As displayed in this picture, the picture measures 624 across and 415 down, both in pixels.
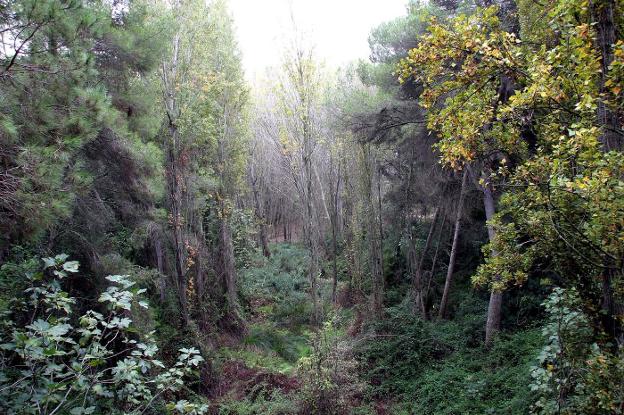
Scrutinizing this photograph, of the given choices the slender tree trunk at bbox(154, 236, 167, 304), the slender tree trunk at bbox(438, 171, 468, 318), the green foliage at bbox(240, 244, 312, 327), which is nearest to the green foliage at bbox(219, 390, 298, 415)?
the slender tree trunk at bbox(154, 236, 167, 304)

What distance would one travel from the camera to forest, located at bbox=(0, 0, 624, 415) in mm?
2643

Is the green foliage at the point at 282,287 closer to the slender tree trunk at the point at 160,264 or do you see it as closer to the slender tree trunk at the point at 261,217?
the slender tree trunk at the point at 261,217

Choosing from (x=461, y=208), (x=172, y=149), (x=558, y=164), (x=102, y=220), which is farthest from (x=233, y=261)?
(x=558, y=164)

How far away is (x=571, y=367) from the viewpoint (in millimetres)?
3018

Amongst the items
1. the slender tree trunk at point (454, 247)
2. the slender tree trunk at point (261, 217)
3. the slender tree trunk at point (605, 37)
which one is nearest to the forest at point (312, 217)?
the slender tree trunk at point (605, 37)

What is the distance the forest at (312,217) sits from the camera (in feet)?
8.67

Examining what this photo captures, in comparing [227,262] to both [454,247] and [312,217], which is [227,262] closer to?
[312,217]

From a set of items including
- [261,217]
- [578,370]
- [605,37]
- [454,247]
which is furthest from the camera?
[261,217]

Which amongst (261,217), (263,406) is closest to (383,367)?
(263,406)

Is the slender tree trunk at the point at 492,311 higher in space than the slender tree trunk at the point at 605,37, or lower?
lower

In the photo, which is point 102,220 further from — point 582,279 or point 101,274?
point 582,279

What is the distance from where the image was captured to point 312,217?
796 centimetres

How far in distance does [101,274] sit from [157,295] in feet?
9.63

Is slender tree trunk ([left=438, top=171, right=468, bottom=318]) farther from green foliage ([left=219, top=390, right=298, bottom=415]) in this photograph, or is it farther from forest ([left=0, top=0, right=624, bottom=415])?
green foliage ([left=219, top=390, right=298, bottom=415])
